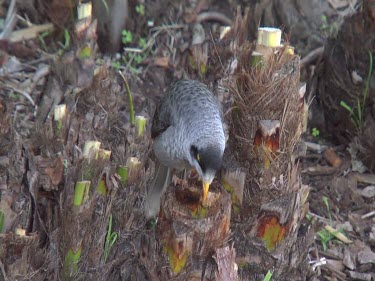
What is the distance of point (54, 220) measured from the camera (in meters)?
3.68

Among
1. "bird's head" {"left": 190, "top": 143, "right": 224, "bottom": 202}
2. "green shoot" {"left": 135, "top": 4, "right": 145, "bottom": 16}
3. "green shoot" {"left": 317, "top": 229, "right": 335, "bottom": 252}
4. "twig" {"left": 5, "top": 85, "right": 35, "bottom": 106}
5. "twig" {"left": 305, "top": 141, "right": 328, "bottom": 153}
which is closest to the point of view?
"bird's head" {"left": 190, "top": 143, "right": 224, "bottom": 202}

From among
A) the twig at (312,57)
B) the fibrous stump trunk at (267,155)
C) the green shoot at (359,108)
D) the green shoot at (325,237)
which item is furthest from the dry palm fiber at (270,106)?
the twig at (312,57)

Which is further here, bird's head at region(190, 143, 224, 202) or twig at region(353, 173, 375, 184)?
twig at region(353, 173, 375, 184)

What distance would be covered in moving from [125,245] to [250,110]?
95 centimetres

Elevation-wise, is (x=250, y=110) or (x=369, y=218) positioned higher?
(x=250, y=110)

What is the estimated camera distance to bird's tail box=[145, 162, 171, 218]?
167 inches

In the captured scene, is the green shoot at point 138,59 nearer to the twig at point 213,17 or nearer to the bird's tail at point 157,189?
the twig at point 213,17

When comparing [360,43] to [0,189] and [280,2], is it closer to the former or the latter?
[280,2]

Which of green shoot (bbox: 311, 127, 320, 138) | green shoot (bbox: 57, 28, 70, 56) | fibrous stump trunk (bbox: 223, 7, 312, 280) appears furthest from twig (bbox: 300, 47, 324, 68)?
fibrous stump trunk (bbox: 223, 7, 312, 280)

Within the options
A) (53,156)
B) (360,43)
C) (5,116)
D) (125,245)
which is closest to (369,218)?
(360,43)

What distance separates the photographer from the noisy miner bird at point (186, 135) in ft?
12.0

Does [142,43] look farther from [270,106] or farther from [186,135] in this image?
[270,106]

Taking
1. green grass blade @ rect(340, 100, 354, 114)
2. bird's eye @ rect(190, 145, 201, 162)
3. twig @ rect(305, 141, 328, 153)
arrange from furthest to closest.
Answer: twig @ rect(305, 141, 328, 153)
green grass blade @ rect(340, 100, 354, 114)
bird's eye @ rect(190, 145, 201, 162)

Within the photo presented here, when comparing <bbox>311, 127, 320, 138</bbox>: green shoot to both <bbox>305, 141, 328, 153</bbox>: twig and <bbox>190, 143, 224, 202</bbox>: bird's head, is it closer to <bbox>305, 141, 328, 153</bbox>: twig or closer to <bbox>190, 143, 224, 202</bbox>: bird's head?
<bbox>305, 141, 328, 153</bbox>: twig
